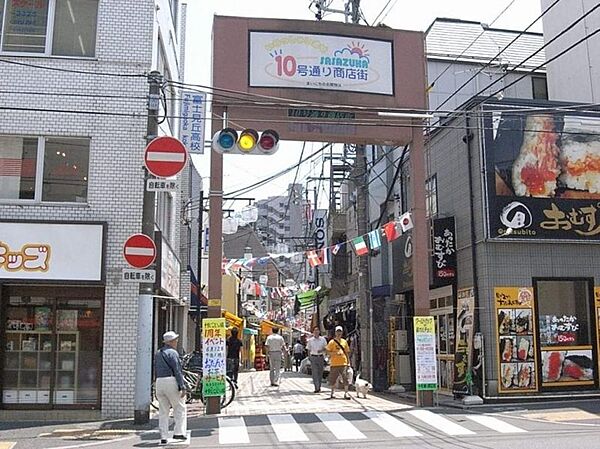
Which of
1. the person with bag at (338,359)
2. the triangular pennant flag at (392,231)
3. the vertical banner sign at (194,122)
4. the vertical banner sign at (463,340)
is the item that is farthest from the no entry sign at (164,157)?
the vertical banner sign at (463,340)

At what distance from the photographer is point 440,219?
18094 mm

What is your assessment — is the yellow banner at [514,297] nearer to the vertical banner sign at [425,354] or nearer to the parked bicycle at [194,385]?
the vertical banner sign at [425,354]

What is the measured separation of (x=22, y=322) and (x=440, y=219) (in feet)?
33.7

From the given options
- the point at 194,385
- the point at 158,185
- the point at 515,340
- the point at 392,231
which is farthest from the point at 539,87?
the point at 158,185

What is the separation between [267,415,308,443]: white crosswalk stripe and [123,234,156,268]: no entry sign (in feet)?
12.2

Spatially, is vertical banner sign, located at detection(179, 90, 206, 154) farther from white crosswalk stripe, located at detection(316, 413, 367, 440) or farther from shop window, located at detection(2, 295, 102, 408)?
white crosswalk stripe, located at detection(316, 413, 367, 440)

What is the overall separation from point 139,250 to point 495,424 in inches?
276

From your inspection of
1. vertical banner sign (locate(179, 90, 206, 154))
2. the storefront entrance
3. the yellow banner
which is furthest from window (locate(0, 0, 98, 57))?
the yellow banner

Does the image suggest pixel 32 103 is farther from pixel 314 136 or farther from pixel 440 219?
pixel 440 219

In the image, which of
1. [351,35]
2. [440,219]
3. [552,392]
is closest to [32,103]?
[351,35]

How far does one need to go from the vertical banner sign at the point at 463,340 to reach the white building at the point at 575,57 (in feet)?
31.3

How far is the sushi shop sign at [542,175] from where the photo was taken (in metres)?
16.4

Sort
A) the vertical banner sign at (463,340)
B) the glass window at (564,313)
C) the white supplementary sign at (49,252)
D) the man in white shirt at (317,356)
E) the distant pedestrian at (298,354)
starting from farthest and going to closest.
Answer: the distant pedestrian at (298,354), the man in white shirt at (317,356), the glass window at (564,313), the vertical banner sign at (463,340), the white supplementary sign at (49,252)

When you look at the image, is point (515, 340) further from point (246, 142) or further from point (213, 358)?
point (246, 142)
